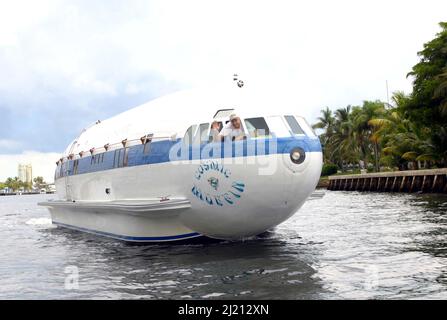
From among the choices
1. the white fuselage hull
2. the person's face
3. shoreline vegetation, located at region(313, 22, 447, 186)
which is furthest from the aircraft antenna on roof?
shoreline vegetation, located at region(313, 22, 447, 186)

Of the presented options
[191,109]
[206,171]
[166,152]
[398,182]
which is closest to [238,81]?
[191,109]

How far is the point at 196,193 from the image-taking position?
42.4 ft

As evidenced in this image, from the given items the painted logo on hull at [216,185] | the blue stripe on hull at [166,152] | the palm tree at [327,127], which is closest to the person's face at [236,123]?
the blue stripe on hull at [166,152]

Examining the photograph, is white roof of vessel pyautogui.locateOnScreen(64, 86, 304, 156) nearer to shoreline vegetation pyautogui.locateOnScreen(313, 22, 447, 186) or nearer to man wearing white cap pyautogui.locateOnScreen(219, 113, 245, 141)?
man wearing white cap pyautogui.locateOnScreen(219, 113, 245, 141)

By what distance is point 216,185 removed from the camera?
1256 centimetres

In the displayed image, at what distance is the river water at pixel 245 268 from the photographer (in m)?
9.20

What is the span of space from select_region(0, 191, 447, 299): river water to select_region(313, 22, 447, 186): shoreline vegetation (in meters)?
27.3

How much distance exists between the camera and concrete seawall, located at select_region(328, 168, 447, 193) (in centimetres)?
4422

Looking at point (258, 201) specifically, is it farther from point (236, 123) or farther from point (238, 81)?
point (238, 81)

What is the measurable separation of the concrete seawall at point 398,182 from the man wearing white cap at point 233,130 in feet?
113

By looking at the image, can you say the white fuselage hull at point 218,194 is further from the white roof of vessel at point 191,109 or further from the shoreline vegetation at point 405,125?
the shoreline vegetation at point 405,125

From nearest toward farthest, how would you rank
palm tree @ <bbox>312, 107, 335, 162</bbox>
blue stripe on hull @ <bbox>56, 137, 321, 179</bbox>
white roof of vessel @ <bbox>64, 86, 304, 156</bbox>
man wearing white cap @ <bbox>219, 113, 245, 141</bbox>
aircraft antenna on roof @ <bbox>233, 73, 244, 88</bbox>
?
blue stripe on hull @ <bbox>56, 137, 321, 179</bbox>, man wearing white cap @ <bbox>219, 113, 245, 141</bbox>, white roof of vessel @ <bbox>64, 86, 304, 156</bbox>, aircraft antenna on roof @ <bbox>233, 73, 244, 88</bbox>, palm tree @ <bbox>312, 107, 335, 162</bbox>
